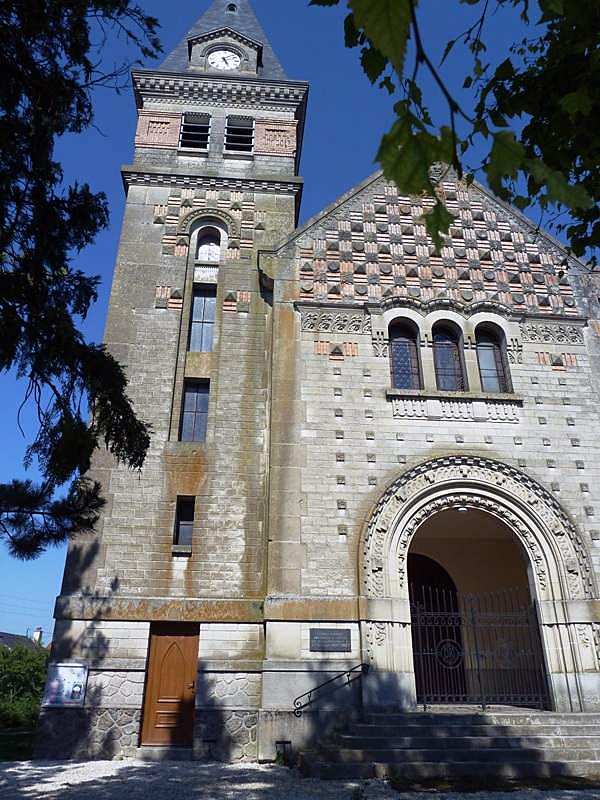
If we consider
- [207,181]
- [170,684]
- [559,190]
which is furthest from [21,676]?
[559,190]

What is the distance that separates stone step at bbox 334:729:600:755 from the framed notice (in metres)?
5.04

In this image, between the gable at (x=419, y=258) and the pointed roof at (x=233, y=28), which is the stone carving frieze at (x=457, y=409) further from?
the pointed roof at (x=233, y=28)

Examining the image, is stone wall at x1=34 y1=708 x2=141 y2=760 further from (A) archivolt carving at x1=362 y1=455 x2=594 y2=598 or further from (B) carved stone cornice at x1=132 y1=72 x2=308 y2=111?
(B) carved stone cornice at x1=132 y1=72 x2=308 y2=111

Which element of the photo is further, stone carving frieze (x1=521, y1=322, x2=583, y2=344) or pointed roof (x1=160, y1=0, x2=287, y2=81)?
pointed roof (x1=160, y1=0, x2=287, y2=81)

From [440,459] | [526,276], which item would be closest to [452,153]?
[440,459]

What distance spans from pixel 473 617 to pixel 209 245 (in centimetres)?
1125

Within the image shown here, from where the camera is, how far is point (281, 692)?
11.5m

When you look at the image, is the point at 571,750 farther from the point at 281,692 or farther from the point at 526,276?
the point at 526,276

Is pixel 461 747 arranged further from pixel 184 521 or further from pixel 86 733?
pixel 184 521

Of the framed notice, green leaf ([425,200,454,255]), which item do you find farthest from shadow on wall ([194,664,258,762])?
green leaf ([425,200,454,255])

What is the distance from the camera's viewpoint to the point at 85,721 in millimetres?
11891

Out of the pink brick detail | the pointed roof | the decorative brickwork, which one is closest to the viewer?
the decorative brickwork

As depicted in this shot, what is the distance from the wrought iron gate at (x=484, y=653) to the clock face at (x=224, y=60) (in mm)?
16969

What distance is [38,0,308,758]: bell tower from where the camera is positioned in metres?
12.3
